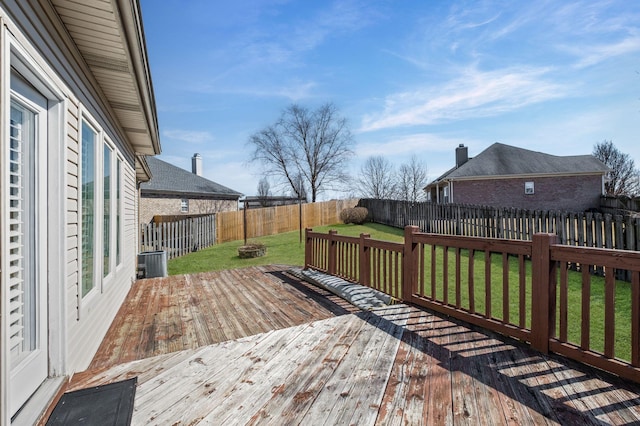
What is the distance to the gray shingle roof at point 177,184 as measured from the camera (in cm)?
1894

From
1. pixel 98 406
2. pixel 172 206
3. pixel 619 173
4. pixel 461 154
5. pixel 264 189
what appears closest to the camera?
pixel 98 406

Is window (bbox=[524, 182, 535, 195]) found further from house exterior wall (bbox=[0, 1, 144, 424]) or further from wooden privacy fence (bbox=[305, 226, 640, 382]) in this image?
house exterior wall (bbox=[0, 1, 144, 424])

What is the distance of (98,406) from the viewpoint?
2.04m

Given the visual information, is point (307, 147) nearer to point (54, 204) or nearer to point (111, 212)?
point (111, 212)

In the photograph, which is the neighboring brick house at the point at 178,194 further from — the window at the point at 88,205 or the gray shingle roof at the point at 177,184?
the window at the point at 88,205

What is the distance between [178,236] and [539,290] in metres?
11.4

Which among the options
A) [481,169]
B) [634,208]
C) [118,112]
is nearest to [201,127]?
[118,112]

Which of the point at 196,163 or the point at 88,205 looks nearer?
the point at 88,205

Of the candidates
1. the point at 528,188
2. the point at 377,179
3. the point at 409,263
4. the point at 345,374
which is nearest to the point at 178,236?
the point at 409,263

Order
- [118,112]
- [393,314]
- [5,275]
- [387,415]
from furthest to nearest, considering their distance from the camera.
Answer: [118,112], [393,314], [387,415], [5,275]

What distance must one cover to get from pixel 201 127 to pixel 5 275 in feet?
57.7

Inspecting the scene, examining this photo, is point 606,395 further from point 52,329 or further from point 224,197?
point 224,197

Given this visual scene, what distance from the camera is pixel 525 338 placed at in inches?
112

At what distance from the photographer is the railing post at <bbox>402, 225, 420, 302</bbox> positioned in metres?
4.10
